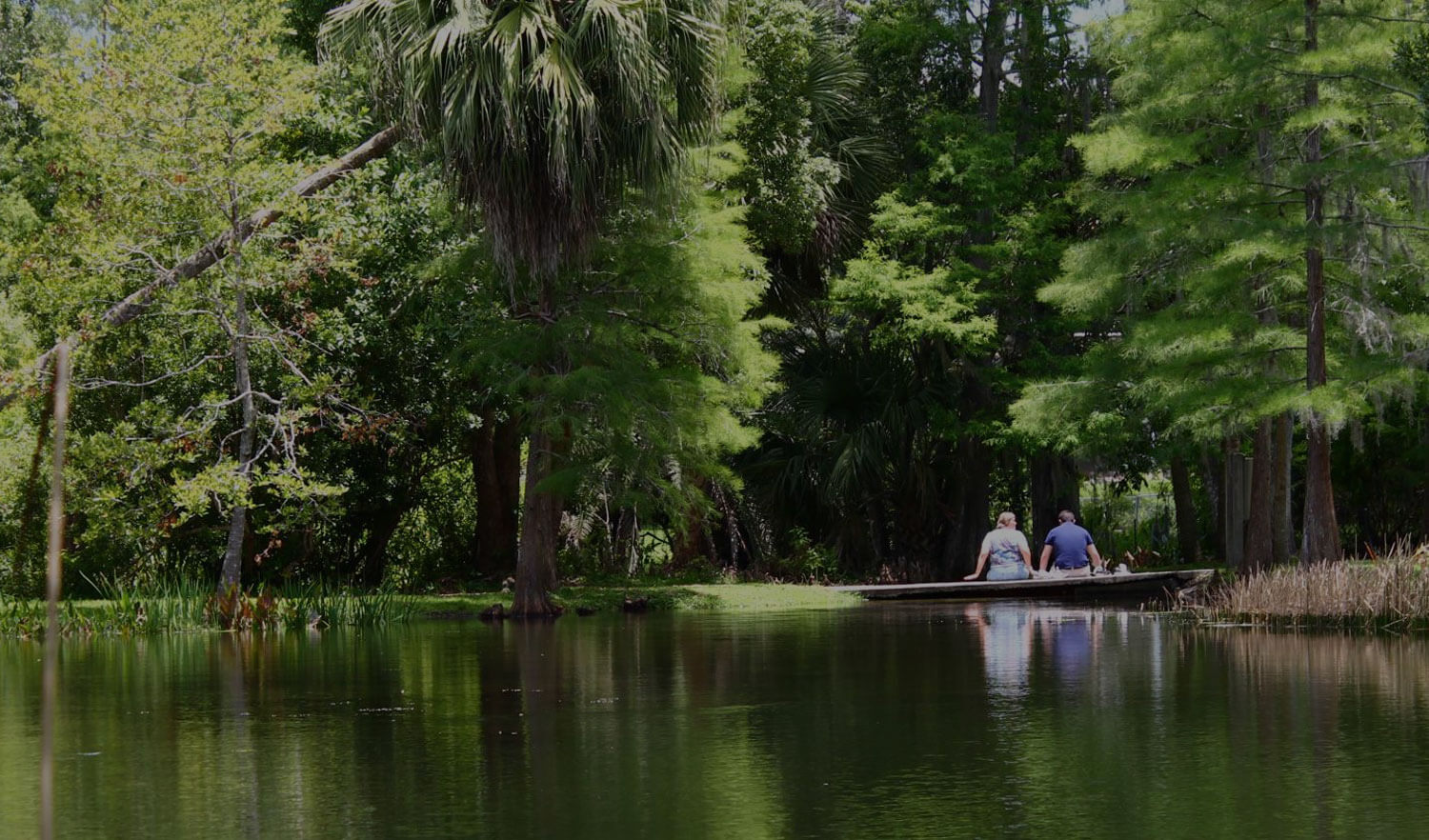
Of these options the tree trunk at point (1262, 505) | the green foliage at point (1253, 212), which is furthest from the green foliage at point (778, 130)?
the tree trunk at point (1262, 505)

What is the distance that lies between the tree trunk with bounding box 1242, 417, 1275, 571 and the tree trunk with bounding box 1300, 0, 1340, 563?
2745 mm

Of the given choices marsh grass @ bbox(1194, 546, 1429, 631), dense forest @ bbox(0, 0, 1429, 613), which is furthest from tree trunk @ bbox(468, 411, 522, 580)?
marsh grass @ bbox(1194, 546, 1429, 631)

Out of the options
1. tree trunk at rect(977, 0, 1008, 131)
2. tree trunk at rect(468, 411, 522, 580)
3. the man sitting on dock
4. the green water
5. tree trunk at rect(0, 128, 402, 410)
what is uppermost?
tree trunk at rect(977, 0, 1008, 131)

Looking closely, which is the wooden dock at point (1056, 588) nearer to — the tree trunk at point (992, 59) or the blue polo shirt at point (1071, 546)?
the blue polo shirt at point (1071, 546)

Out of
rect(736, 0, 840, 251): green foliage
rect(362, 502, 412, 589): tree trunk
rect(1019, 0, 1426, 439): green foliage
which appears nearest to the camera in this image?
rect(1019, 0, 1426, 439): green foliage

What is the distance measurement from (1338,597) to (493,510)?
1601 centimetres

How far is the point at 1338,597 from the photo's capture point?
54.3 feet

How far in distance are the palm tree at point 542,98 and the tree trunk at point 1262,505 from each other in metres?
9.39

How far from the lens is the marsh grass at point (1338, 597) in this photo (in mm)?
16047

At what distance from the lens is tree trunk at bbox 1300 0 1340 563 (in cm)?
1989

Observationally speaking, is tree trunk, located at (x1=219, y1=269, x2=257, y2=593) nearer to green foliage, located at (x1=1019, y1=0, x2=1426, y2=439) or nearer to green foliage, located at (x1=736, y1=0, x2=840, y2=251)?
green foliage, located at (x1=736, y1=0, x2=840, y2=251)

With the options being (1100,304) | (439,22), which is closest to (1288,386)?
(1100,304)

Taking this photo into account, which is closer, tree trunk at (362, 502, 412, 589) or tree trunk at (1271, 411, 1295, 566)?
tree trunk at (1271, 411, 1295, 566)

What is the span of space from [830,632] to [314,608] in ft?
22.1
